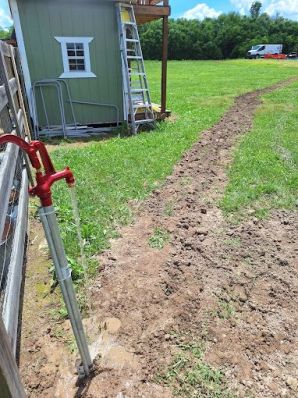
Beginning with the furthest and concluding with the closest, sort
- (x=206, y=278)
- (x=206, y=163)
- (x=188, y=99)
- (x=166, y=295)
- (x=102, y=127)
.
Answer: (x=188, y=99)
(x=102, y=127)
(x=206, y=163)
(x=206, y=278)
(x=166, y=295)

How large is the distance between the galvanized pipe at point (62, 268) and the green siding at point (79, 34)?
7314 mm

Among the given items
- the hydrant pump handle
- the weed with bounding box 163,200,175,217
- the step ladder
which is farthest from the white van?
the hydrant pump handle

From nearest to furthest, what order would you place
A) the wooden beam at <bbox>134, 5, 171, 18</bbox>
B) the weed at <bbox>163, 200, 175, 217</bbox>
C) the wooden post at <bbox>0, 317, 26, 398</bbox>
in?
the wooden post at <bbox>0, 317, 26, 398</bbox>, the weed at <bbox>163, 200, 175, 217</bbox>, the wooden beam at <bbox>134, 5, 171, 18</bbox>

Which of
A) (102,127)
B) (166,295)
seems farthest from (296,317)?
(102,127)

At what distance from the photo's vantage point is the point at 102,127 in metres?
9.02

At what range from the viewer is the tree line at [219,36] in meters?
49.2

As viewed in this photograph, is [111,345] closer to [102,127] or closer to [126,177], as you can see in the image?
[126,177]

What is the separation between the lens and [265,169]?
5539mm

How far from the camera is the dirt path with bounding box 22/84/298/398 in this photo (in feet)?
7.29

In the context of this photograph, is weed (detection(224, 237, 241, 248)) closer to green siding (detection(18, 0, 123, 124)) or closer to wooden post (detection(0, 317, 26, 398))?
wooden post (detection(0, 317, 26, 398))

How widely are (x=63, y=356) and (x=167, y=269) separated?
124 cm

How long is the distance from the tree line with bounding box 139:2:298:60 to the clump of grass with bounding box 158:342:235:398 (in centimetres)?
4908

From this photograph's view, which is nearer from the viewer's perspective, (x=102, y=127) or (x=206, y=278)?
(x=206, y=278)

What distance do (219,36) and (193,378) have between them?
199 feet
